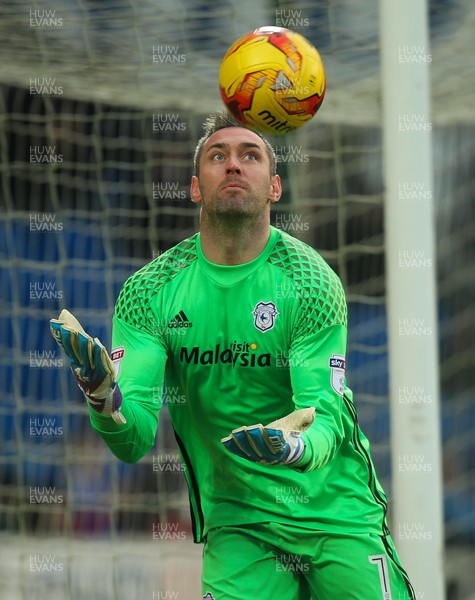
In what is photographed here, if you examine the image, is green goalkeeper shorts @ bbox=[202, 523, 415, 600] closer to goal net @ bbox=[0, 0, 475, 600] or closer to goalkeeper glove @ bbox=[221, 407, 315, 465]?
goalkeeper glove @ bbox=[221, 407, 315, 465]

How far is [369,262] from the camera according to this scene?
6629mm

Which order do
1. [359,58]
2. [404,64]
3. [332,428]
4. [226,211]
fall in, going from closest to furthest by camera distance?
[332,428], [226,211], [404,64], [359,58]

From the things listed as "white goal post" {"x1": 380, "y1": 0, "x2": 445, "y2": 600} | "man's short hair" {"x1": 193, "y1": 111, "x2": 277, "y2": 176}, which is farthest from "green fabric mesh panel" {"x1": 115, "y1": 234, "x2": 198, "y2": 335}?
"white goal post" {"x1": 380, "y1": 0, "x2": 445, "y2": 600}

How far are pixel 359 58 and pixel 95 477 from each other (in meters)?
2.98

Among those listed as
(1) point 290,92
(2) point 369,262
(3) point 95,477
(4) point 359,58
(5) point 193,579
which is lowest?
(5) point 193,579

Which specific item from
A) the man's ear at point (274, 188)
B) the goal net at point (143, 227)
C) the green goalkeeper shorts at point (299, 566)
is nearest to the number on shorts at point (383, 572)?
the green goalkeeper shorts at point (299, 566)

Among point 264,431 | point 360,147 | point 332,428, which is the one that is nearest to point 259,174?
point 332,428

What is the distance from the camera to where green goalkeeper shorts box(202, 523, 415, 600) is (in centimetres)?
421

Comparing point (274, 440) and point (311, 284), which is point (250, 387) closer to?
point (311, 284)

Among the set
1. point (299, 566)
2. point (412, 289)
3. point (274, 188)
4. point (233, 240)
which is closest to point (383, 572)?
point (299, 566)

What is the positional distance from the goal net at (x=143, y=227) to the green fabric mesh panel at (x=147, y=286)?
2.00 meters

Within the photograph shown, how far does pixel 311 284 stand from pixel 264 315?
0.20m

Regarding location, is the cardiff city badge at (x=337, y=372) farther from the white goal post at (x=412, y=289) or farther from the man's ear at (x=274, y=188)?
the white goal post at (x=412, y=289)

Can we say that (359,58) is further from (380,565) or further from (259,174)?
(380,565)
